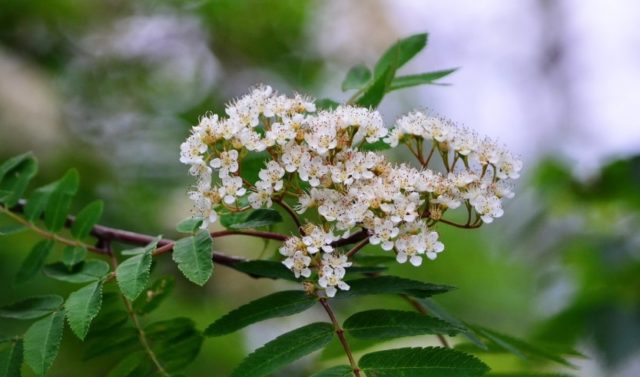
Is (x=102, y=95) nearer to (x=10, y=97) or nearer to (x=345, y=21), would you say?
(x=10, y=97)

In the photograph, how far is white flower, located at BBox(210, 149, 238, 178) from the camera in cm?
129

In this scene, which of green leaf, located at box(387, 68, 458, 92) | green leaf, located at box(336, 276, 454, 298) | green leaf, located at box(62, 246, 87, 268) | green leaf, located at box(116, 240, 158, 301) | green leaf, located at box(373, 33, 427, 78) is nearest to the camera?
green leaf, located at box(116, 240, 158, 301)

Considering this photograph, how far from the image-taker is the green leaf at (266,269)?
52.6 inches

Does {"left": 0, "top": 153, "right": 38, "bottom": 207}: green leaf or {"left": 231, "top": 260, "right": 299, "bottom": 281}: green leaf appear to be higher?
{"left": 0, "top": 153, "right": 38, "bottom": 207}: green leaf

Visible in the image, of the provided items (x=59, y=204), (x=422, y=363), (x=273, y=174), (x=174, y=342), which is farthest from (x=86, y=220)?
(x=422, y=363)

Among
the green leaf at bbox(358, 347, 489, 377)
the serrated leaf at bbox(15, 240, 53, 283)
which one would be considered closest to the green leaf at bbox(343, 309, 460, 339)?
the green leaf at bbox(358, 347, 489, 377)

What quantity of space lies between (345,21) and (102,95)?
2.10 meters

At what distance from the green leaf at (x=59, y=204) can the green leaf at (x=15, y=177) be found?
0.18 ft

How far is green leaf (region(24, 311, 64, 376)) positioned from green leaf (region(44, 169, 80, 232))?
37 cm

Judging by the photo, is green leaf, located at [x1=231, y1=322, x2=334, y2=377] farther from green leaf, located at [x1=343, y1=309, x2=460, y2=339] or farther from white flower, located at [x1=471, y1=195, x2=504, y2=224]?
white flower, located at [x1=471, y1=195, x2=504, y2=224]

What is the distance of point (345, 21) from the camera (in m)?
6.05

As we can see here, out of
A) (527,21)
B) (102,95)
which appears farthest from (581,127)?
(102,95)

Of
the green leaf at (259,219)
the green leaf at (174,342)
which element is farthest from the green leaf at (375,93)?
the green leaf at (174,342)

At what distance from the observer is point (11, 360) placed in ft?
4.27
